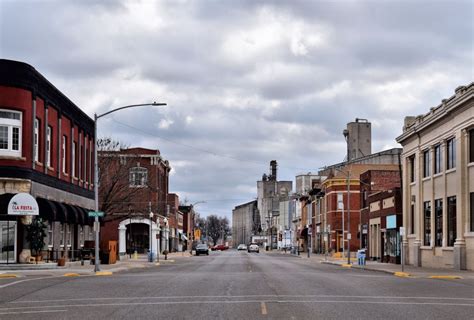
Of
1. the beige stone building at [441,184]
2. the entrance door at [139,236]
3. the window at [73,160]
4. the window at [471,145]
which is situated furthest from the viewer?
the entrance door at [139,236]

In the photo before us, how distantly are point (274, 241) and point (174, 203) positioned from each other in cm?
5668

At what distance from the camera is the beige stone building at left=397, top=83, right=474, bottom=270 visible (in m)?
41.3

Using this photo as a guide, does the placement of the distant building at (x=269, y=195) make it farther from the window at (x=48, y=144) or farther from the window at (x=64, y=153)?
the window at (x=48, y=144)

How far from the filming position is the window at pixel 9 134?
128ft

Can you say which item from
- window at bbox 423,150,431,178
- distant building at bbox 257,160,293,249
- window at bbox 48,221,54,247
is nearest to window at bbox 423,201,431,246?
window at bbox 423,150,431,178

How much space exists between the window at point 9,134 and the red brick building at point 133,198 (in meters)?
29.3

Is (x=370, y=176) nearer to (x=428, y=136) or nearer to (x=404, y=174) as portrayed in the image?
(x=404, y=174)

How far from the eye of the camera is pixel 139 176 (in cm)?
9138

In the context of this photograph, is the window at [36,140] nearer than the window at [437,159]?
Yes

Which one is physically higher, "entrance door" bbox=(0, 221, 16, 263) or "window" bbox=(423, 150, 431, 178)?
"window" bbox=(423, 150, 431, 178)

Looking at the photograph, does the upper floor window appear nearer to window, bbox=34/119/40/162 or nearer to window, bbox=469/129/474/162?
window, bbox=34/119/40/162

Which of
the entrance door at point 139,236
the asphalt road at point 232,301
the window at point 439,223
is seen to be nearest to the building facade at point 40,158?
the asphalt road at point 232,301

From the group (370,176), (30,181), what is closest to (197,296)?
(30,181)

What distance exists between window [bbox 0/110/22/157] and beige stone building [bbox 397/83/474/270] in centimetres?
2556
